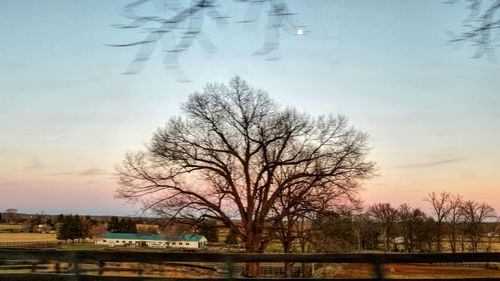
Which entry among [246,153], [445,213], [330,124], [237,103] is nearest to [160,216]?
[246,153]

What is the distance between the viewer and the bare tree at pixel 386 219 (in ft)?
204

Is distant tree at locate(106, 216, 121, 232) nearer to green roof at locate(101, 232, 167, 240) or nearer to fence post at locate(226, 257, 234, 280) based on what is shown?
green roof at locate(101, 232, 167, 240)

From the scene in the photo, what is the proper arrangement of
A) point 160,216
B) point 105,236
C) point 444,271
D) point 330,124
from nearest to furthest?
point 444,271 < point 160,216 < point 330,124 < point 105,236

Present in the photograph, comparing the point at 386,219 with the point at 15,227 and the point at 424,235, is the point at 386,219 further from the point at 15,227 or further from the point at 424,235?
the point at 15,227

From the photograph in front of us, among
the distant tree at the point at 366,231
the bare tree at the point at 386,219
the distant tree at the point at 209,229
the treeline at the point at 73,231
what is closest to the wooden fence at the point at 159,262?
the distant tree at the point at 209,229

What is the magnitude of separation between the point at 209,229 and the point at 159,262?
69.0 ft

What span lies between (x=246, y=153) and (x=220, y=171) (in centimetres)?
173

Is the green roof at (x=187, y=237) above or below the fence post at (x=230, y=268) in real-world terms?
below

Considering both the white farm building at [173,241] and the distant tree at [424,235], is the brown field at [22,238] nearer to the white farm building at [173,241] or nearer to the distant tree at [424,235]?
the white farm building at [173,241]

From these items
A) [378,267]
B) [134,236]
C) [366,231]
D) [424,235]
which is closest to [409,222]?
[424,235]

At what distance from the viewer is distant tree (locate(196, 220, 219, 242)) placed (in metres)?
26.4

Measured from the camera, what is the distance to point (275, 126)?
2711 centimetres

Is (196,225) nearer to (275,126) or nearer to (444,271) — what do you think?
(275,126)

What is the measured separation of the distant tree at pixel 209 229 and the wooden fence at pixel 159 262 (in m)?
19.5
